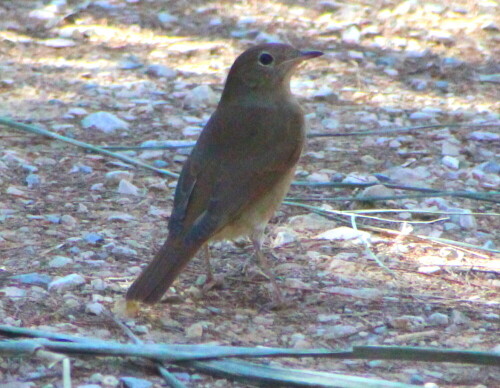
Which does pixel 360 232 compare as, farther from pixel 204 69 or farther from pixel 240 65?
pixel 204 69

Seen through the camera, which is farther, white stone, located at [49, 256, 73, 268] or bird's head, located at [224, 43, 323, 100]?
bird's head, located at [224, 43, 323, 100]

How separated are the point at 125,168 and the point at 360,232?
189 cm

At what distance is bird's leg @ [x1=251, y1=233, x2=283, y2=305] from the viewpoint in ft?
16.4

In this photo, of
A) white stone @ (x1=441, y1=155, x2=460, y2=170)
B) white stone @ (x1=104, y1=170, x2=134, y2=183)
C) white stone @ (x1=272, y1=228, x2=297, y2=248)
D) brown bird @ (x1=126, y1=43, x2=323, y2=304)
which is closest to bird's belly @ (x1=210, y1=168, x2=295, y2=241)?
brown bird @ (x1=126, y1=43, x2=323, y2=304)

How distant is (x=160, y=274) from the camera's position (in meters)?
4.62

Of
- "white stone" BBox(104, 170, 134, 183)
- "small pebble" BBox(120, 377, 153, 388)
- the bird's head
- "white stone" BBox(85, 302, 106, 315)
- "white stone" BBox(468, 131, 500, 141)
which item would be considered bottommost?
"white stone" BBox(85, 302, 106, 315)

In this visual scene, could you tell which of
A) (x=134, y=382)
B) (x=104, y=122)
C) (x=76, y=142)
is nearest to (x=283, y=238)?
(x=76, y=142)

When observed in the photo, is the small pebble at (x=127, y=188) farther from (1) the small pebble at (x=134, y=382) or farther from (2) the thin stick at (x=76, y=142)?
(1) the small pebble at (x=134, y=382)

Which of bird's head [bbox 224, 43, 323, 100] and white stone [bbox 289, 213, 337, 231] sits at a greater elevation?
bird's head [bbox 224, 43, 323, 100]

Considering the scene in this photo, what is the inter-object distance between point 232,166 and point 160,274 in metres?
0.93

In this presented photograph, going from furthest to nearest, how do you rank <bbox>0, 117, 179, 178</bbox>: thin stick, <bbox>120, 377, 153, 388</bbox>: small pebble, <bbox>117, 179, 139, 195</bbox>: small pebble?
<bbox>0, 117, 179, 178</bbox>: thin stick < <bbox>117, 179, 139, 195</bbox>: small pebble < <bbox>120, 377, 153, 388</bbox>: small pebble

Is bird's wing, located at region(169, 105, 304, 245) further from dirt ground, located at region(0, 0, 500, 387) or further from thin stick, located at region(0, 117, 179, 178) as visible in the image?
thin stick, located at region(0, 117, 179, 178)

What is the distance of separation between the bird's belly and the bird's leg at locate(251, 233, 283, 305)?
0.05 m

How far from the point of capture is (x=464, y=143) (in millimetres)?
7480
